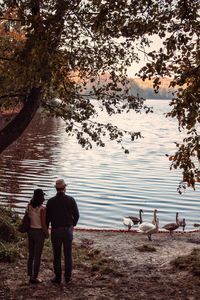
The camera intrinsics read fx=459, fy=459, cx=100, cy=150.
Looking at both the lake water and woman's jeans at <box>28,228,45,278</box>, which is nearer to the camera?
woman's jeans at <box>28,228,45,278</box>

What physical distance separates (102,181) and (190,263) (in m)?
27.6

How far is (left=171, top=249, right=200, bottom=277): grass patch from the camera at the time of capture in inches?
501

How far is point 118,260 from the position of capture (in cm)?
1508

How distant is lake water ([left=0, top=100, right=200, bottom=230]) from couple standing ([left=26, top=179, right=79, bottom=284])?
27.2ft

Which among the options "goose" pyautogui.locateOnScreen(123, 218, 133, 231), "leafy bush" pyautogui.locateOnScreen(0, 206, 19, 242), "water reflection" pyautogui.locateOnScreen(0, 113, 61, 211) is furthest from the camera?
"water reflection" pyautogui.locateOnScreen(0, 113, 61, 211)

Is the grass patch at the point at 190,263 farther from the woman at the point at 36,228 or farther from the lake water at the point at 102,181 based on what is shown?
the lake water at the point at 102,181

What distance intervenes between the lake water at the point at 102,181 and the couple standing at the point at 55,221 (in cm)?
831

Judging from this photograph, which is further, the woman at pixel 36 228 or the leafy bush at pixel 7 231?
the leafy bush at pixel 7 231

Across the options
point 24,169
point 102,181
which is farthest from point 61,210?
point 24,169

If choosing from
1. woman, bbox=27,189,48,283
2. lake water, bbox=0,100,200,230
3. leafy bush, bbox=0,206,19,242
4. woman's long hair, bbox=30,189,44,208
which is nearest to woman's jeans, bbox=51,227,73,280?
woman, bbox=27,189,48,283

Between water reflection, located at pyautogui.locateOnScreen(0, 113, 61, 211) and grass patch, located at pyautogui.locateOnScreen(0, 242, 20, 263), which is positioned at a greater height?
grass patch, located at pyautogui.locateOnScreen(0, 242, 20, 263)

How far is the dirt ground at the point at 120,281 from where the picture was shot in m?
10.8

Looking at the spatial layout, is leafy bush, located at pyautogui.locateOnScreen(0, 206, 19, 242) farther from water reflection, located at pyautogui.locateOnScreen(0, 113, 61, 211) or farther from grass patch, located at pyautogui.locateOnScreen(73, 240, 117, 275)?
water reflection, located at pyautogui.locateOnScreen(0, 113, 61, 211)

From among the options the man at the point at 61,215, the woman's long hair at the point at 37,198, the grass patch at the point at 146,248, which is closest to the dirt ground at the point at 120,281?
the grass patch at the point at 146,248
